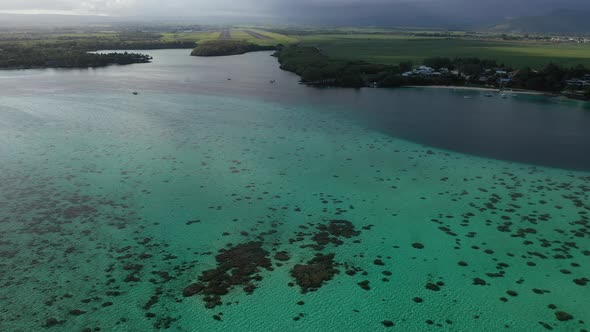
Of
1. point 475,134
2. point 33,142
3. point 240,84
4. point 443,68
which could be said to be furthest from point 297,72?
point 33,142

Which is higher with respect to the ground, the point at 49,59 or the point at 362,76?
the point at 49,59

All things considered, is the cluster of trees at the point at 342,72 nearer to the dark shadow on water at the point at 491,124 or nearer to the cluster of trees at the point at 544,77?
the dark shadow on water at the point at 491,124

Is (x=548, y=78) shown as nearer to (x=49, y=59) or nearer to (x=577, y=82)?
(x=577, y=82)

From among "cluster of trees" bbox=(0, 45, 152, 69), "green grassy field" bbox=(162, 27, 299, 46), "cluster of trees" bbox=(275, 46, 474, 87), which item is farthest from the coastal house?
"green grassy field" bbox=(162, 27, 299, 46)

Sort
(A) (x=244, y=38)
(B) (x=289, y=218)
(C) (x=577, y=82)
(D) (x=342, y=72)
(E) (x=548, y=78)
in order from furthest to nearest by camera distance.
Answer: (A) (x=244, y=38)
(D) (x=342, y=72)
(C) (x=577, y=82)
(E) (x=548, y=78)
(B) (x=289, y=218)

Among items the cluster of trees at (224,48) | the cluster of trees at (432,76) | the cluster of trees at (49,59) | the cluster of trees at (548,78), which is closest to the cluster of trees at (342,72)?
the cluster of trees at (432,76)

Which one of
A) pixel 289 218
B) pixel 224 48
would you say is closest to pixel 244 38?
pixel 224 48
